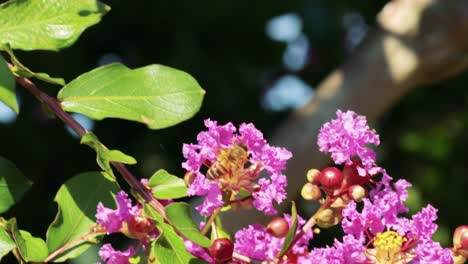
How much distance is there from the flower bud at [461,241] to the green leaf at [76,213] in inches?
12.0

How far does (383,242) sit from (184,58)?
1.77 metres

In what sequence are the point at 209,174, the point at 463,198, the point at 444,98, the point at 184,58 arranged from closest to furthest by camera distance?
1. the point at 209,174
2. the point at 184,58
3. the point at 444,98
4. the point at 463,198

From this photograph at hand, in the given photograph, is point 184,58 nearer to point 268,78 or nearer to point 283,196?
point 268,78

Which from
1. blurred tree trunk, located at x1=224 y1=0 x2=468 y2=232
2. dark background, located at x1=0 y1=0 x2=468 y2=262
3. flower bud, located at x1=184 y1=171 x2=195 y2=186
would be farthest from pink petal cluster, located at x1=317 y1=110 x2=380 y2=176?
dark background, located at x1=0 y1=0 x2=468 y2=262

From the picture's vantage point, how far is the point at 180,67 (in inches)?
97.2

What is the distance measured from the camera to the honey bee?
755 mm

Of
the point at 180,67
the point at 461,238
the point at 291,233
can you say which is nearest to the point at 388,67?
the point at 180,67

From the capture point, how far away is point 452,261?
791 mm

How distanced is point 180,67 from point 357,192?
1720 millimetres

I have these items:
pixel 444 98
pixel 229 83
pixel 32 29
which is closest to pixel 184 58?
pixel 229 83

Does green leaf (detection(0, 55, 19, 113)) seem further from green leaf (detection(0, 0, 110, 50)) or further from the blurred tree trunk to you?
the blurred tree trunk

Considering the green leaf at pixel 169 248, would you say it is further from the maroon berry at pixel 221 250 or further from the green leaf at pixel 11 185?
the green leaf at pixel 11 185

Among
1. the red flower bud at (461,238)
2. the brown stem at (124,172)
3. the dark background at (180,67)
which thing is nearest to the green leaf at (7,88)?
the brown stem at (124,172)

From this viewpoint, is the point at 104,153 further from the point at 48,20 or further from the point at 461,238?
the point at 461,238
